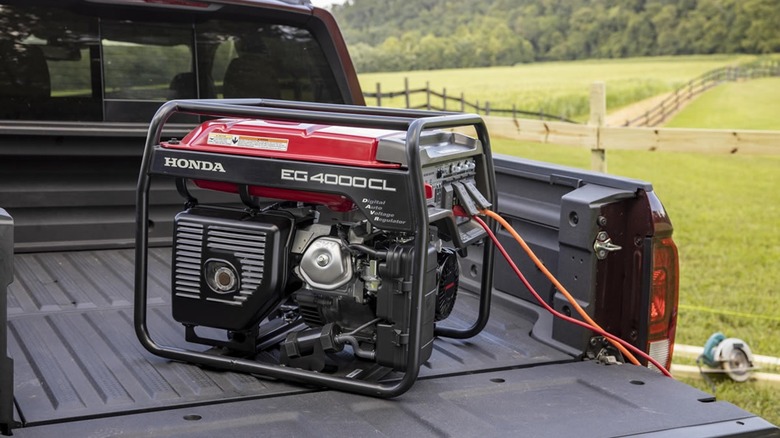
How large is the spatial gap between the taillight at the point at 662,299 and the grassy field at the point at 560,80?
1054cm

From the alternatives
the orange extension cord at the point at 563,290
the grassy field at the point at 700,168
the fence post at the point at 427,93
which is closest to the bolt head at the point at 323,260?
the orange extension cord at the point at 563,290

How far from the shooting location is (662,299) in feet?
9.67

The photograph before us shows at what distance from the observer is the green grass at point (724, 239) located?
758 centimetres

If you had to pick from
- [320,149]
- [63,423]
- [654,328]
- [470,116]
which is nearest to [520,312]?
[654,328]

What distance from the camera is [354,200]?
2.65 meters

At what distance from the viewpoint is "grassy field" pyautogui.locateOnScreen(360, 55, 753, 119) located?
522 inches

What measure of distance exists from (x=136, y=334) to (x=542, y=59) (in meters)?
12.5

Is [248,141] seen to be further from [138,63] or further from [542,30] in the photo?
[542,30]

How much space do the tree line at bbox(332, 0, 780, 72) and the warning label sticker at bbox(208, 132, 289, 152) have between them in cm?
1088

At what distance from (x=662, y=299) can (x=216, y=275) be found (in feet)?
4.38

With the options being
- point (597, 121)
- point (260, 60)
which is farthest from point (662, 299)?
point (597, 121)

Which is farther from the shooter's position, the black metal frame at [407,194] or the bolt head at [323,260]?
the bolt head at [323,260]

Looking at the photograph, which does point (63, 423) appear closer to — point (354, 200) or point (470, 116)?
point (354, 200)

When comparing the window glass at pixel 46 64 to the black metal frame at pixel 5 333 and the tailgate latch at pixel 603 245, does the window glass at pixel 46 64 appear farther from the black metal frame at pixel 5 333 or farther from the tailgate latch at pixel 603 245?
the tailgate latch at pixel 603 245
